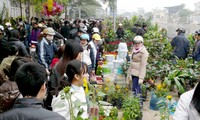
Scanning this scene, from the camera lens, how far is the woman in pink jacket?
201 inches

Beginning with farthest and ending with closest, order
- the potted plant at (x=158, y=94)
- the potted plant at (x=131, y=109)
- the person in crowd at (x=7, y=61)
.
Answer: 1. the potted plant at (x=158, y=94)
2. the potted plant at (x=131, y=109)
3. the person in crowd at (x=7, y=61)

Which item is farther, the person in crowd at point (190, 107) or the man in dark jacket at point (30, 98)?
the person in crowd at point (190, 107)

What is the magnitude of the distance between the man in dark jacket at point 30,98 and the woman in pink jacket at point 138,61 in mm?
3374

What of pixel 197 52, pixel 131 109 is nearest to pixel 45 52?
pixel 131 109

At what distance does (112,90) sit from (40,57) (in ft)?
5.16

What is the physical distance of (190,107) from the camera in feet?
6.57

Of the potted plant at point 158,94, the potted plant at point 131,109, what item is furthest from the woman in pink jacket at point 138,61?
the potted plant at point 131,109

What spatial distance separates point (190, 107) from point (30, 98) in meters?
1.14

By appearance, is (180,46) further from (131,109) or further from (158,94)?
(131,109)

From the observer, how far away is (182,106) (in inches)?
80.0

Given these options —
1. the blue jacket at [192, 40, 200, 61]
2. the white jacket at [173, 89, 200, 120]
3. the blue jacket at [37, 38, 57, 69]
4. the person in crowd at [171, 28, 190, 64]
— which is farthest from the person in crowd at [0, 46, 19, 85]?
the person in crowd at [171, 28, 190, 64]

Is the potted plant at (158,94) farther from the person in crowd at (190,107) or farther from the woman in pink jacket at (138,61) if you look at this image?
the person in crowd at (190,107)

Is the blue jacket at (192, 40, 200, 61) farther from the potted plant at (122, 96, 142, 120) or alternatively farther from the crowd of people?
the potted plant at (122, 96, 142, 120)

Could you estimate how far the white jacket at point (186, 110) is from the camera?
1.98 metres
